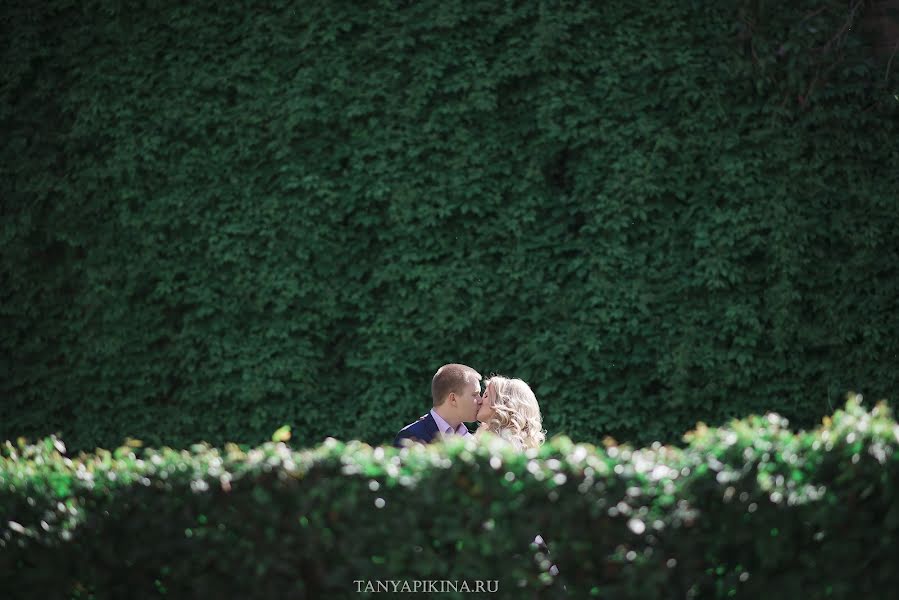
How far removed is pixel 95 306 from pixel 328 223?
212 cm

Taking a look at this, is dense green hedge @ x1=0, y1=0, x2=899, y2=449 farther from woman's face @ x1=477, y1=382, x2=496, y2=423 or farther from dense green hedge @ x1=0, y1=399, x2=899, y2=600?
dense green hedge @ x1=0, y1=399, x2=899, y2=600

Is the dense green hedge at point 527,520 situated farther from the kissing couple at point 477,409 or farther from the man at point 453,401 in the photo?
the man at point 453,401

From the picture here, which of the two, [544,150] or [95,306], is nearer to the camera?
[544,150]

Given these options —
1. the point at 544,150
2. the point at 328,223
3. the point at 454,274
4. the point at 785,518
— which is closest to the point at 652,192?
the point at 544,150

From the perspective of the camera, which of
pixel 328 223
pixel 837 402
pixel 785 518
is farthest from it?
pixel 328 223

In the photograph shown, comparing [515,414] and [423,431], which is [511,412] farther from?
[423,431]

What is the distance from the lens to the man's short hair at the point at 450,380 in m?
5.77

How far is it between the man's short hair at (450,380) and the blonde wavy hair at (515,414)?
0.61 feet

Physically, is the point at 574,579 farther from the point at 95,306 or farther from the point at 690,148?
→ the point at 95,306

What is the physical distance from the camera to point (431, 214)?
783 cm

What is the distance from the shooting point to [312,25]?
8.16 meters

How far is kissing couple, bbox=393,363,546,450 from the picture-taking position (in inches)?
219

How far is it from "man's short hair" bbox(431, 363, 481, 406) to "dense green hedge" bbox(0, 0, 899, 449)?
5.92 ft

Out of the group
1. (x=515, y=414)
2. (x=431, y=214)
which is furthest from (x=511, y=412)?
(x=431, y=214)
